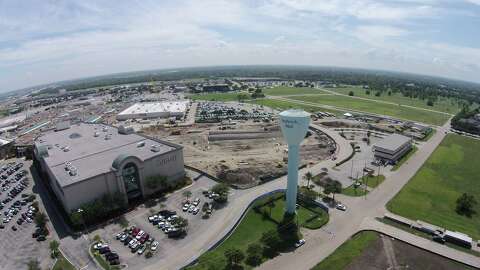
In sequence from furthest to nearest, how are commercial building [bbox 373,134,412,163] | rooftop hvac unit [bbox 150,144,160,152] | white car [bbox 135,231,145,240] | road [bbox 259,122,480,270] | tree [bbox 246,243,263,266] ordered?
commercial building [bbox 373,134,412,163] < rooftop hvac unit [bbox 150,144,160,152] < white car [bbox 135,231,145,240] < road [bbox 259,122,480,270] < tree [bbox 246,243,263,266]

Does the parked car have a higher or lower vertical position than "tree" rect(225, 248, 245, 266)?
A: lower

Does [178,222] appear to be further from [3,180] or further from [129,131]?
[3,180]

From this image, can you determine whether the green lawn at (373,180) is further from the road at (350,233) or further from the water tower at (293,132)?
the water tower at (293,132)

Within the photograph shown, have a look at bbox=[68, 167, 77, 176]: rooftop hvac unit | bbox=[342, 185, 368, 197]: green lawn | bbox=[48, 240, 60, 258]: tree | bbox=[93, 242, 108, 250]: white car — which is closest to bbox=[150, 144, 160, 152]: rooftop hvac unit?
bbox=[68, 167, 77, 176]: rooftop hvac unit

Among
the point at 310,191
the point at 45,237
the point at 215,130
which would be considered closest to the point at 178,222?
the point at 45,237

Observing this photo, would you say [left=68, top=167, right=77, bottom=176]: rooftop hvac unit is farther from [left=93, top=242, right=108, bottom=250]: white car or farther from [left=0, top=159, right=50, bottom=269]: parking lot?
[left=93, top=242, right=108, bottom=250]: white car

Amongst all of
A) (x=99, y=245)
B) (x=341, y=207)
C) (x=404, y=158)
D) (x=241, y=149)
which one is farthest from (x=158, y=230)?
(x=404, y=158)

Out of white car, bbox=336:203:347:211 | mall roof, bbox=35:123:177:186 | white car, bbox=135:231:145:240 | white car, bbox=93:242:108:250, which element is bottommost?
white car, bbox=93:242:108:250
